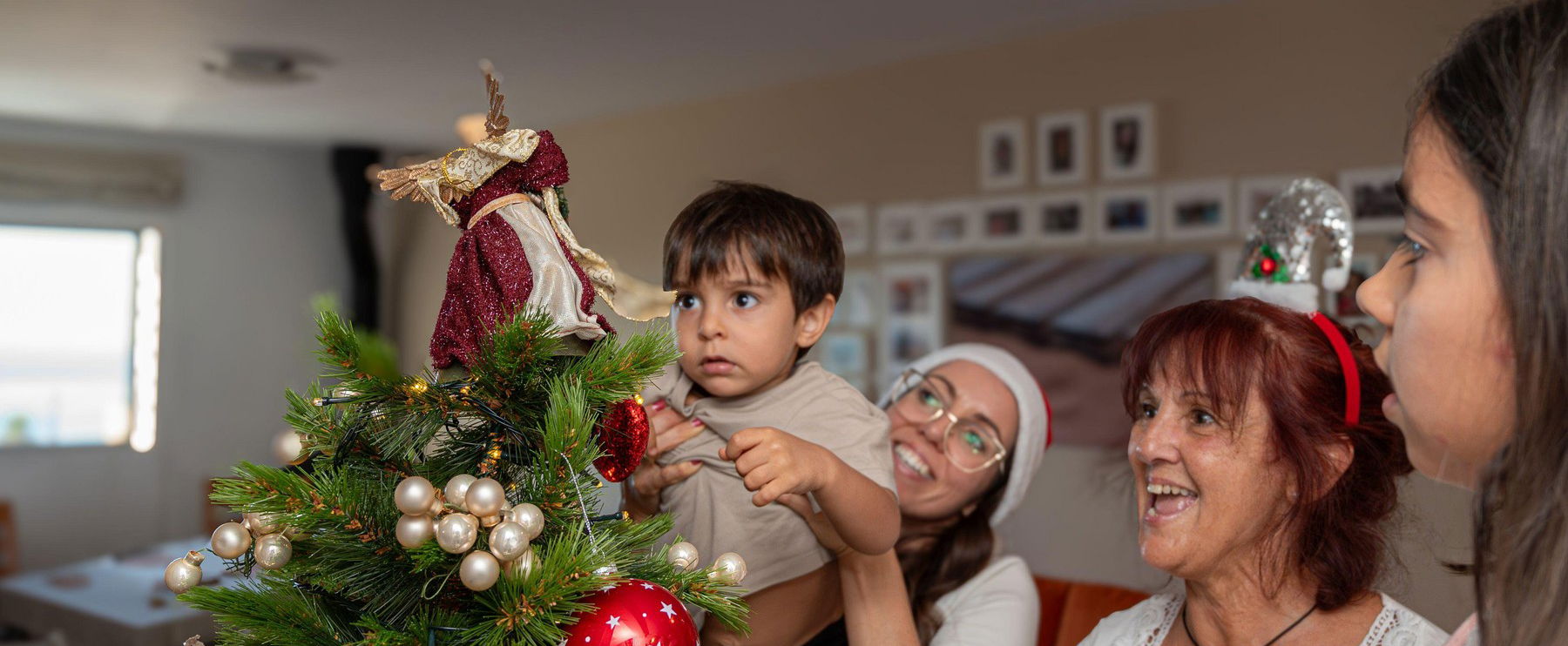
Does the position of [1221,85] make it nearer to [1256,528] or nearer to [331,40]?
[1256,528]

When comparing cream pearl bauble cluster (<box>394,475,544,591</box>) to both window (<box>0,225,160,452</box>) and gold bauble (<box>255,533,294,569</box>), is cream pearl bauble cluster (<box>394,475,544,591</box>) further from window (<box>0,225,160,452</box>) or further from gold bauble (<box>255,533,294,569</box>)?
window (<box>0,225,160,452</box>)

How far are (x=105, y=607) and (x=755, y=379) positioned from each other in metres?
3.58

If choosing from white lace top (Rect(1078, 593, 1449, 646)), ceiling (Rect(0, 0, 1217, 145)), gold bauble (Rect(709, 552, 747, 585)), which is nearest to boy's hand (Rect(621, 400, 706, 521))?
gold bauble (Rect(709, 552, 747, 585))

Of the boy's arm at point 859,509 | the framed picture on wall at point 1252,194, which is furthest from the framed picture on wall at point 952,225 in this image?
the boy's arm at point 859,509

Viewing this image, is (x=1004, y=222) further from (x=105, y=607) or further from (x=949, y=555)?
(x=105, y=607)

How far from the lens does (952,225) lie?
15.7 ft

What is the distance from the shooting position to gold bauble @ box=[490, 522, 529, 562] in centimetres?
69

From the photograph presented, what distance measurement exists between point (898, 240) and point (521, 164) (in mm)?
4197

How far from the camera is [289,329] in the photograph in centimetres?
735

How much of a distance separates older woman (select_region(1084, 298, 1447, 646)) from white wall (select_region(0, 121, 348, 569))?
21.9 feet

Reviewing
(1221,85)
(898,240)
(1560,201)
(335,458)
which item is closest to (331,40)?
(898,240)

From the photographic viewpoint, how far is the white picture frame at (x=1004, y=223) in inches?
177

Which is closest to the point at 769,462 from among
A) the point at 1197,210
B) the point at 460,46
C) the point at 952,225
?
the point at 1197,210

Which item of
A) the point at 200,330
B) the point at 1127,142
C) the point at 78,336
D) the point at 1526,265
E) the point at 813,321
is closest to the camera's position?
the point at 1526,265
